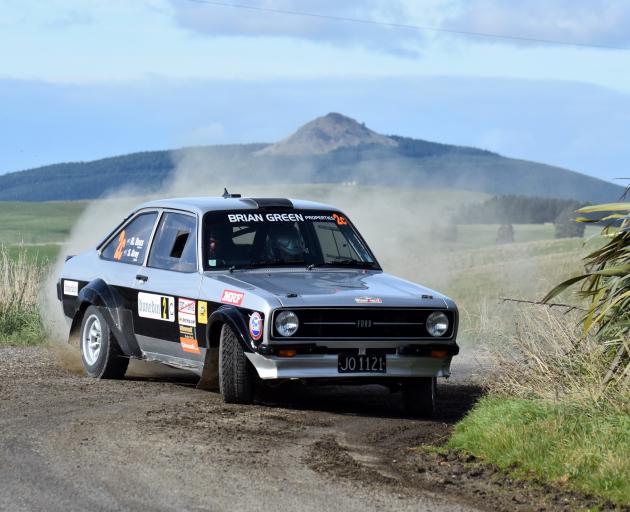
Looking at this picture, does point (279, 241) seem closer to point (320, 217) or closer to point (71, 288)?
point (320, 217)

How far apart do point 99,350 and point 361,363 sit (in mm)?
3353

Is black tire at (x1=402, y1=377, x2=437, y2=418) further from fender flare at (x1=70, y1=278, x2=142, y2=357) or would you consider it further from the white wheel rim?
the white wheel rim

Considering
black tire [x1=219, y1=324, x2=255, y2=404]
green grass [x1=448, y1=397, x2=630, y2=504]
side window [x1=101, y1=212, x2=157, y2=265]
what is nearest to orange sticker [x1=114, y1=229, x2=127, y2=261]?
side window [x1=101, y1=212, x2=157, y2=265]

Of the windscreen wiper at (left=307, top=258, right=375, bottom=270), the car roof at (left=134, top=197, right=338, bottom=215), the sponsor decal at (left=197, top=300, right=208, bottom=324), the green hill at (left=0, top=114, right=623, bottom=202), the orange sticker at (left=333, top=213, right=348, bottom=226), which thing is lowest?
the sponsor decal at (left=197, top=300, right=208, bottom=324)

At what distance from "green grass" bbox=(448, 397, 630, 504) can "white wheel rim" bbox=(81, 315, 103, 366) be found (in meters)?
4.32

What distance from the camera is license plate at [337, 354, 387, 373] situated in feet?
34.2

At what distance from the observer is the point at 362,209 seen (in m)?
60.5

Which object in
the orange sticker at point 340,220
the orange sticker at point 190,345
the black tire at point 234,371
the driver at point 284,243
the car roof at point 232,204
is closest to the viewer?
the black tire at point 234,371

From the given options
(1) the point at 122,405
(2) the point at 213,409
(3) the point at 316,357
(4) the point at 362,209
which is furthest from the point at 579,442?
(4) the point at 362,209

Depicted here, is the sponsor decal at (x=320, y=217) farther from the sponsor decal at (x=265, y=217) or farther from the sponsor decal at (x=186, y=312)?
the sponsor decal at (x=186, y=312)

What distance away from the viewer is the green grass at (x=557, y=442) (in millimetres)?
7957

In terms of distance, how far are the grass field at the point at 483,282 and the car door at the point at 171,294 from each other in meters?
2.55

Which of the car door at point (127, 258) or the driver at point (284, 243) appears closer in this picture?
the driver at point (284, 243)

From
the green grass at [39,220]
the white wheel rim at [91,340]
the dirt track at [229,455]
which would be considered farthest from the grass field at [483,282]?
the white wheel rim at [91,340]
